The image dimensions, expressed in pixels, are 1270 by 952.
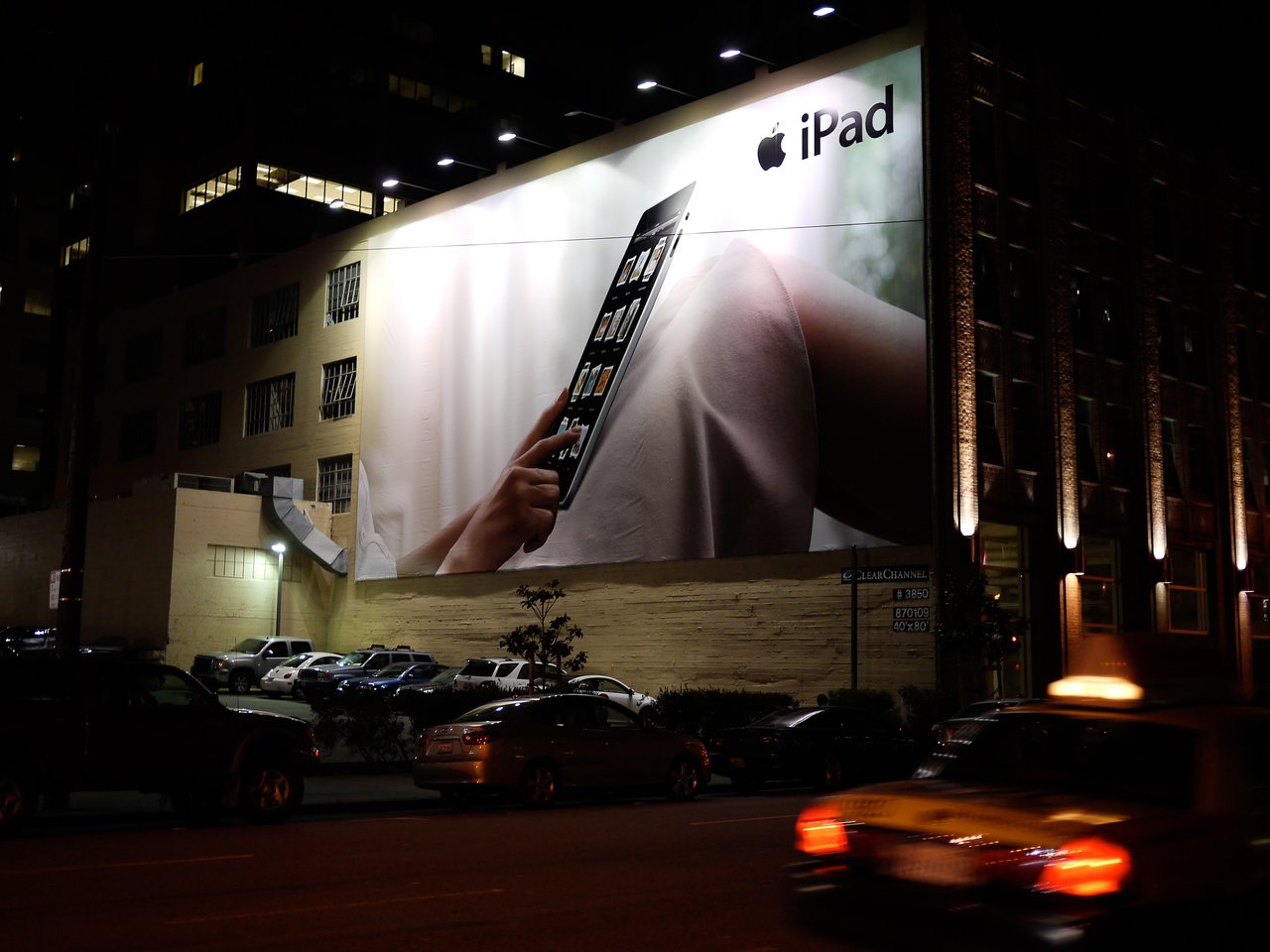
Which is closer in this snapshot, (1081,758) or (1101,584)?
(1081,758)

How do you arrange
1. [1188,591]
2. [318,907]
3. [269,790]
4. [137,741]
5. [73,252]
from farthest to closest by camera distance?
[73,252]
[1188,591]
[269,790]
[137,741]
[318,907]

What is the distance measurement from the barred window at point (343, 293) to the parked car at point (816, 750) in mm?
33088

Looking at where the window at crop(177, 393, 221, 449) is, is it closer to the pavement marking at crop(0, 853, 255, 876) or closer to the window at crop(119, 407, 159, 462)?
the window at crop(119, 407, 159, 462)

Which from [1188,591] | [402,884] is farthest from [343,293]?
[402,884]

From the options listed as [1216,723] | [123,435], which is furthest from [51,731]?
[123,435]

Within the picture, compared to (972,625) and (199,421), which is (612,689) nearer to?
(972,625)

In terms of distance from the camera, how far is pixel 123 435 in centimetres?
6156

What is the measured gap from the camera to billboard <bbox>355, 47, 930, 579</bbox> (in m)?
34.3

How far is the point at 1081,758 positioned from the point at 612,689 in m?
26.4

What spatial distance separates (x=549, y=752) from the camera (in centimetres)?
1775

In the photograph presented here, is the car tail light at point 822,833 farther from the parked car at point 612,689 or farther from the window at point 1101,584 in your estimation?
the window at point 1101,584

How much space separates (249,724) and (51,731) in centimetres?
225

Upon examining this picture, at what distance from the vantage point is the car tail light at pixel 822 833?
677 centimetres

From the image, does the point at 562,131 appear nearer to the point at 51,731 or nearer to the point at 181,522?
the point at 181,522
